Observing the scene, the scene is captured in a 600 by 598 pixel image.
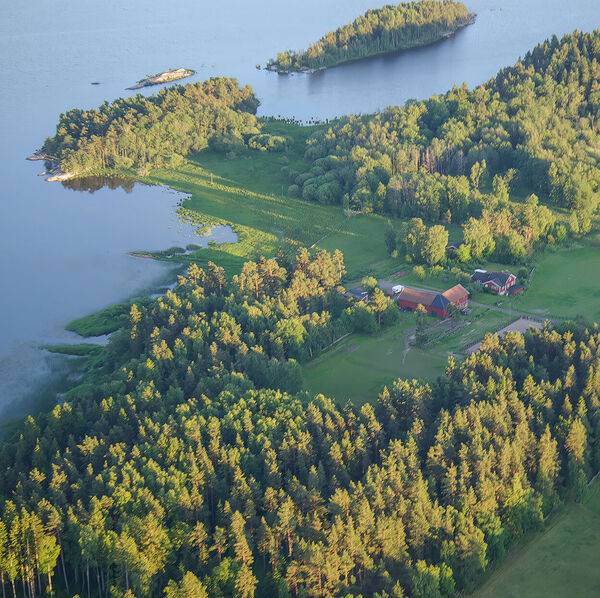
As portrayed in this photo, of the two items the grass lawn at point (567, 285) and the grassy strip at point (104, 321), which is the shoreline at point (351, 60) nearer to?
the grass lawn at point (567, 285)

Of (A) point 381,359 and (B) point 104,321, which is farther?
(B) point 104,321

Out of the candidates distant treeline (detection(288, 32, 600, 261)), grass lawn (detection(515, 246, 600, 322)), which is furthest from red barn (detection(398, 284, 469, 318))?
distant treeline (detection(288, 32, 600, 261))

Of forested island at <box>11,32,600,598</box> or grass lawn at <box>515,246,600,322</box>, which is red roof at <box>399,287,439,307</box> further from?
grass lawn at <box>515,246,600,322</box>

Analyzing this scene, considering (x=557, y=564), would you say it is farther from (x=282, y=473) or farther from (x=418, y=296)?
(x=418, y=296)

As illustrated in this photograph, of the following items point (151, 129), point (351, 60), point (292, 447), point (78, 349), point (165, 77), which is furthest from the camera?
point (351, 60)

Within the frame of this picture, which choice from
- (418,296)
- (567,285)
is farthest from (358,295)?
(567,285)

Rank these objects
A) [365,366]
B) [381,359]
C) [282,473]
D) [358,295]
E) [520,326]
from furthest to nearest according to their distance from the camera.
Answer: [358,295] < [520,326] < [381,359] < [365,366] < [282,473]

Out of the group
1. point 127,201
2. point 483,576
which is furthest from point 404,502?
point 127,201

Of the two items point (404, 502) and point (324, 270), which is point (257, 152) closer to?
point (324, 270)
